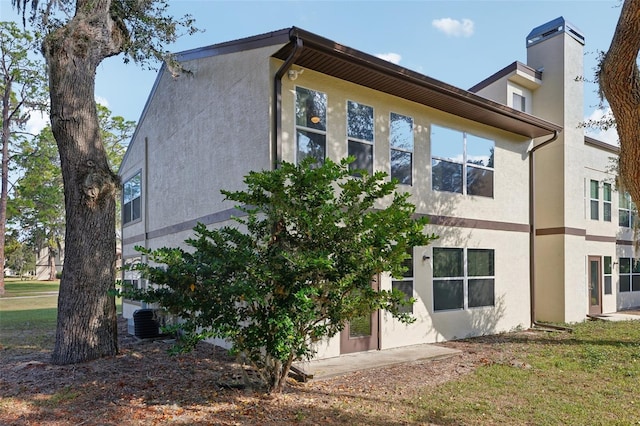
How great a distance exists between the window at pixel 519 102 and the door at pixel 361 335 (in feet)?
26.8

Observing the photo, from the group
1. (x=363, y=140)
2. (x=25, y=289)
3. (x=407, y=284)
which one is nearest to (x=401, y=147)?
(x=363, y=140)

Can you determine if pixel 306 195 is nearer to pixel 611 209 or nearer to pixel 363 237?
pixel 363 237

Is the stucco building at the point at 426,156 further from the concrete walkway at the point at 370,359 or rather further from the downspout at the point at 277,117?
the concrete walkway at the point at 370,359

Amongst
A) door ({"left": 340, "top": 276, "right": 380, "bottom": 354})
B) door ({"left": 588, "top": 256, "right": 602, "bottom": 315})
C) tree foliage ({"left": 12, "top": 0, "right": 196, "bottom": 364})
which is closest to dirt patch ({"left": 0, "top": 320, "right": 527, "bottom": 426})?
tree foliage ({"left": 12, "top": 0, "right": 196, "bottom": 364})

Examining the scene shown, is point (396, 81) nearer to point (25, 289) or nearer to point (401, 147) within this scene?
point (401, 147)

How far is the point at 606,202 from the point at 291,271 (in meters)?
15.4

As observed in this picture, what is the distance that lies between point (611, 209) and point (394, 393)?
14532 millimetres

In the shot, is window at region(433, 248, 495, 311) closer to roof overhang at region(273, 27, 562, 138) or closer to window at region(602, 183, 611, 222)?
roof overhang at region(273, 27, 562, 138)

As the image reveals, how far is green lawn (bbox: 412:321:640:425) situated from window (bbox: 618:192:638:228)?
372 inches

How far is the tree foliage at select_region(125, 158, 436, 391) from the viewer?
5129 mm

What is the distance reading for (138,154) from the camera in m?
14.2

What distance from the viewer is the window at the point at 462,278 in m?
9.69

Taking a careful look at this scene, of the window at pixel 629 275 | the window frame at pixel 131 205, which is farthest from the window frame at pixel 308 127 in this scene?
the window at pixel 629 275

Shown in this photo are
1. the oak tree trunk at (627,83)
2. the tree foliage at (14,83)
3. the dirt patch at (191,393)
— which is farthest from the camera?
the tree foliage at (14,83)
